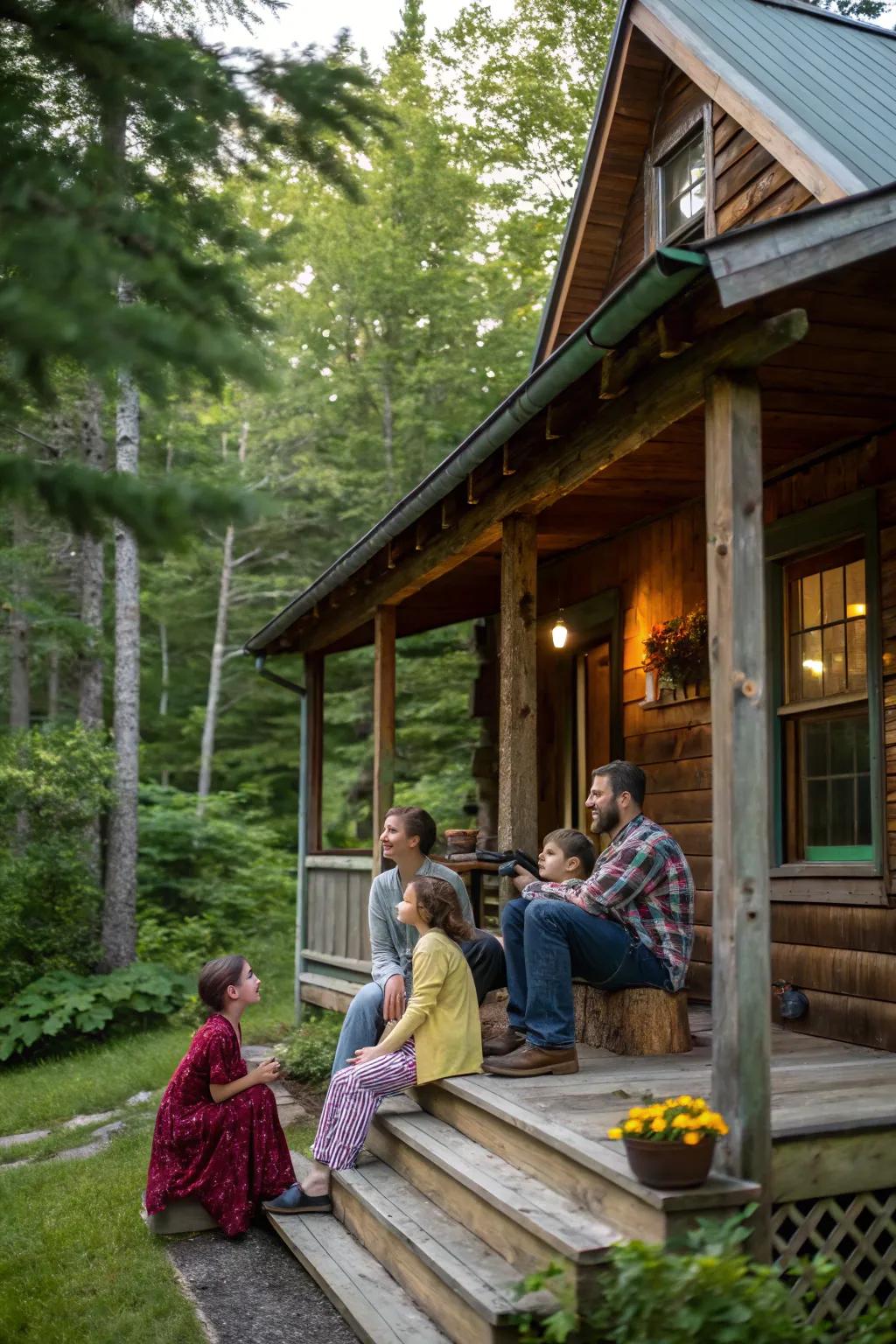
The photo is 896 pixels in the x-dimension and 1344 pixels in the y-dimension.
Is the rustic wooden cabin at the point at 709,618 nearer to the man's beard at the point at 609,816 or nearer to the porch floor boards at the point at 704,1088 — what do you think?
the porch floor boards at the point at 704,1088

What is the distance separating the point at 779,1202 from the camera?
12.3 feet

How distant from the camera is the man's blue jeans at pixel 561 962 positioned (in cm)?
495

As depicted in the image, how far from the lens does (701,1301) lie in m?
3.15

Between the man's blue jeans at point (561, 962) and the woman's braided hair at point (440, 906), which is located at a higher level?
the woman's braided hair at point (440, 906)

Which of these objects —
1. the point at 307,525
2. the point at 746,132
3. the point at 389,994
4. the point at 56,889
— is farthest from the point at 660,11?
the point at 307,525

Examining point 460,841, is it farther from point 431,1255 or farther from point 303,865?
point 431,1255

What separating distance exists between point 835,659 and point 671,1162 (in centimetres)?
321

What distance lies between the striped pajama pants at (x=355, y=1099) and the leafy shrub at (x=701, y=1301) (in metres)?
1.85

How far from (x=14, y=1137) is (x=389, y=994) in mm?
3915

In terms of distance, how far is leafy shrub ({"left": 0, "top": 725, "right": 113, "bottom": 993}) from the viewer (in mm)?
12234

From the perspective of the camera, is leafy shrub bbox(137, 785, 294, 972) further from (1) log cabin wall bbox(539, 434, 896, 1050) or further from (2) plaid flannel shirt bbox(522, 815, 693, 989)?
(2) plaid flannel shirt bbox(522, 815, 693, 989)

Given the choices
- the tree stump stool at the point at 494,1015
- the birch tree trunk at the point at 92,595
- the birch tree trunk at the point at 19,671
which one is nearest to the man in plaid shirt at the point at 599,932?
the tree stump stool at the point at 494,1015

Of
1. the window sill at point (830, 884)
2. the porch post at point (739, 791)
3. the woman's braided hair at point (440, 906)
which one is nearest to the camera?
the porch post at point (739, 791)

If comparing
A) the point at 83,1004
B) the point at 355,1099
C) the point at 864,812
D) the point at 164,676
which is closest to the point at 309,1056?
the point at 355,1099
